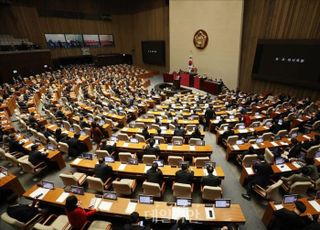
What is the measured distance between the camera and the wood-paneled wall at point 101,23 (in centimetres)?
2264

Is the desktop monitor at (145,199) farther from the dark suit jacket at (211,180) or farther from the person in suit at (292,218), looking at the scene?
the person in suit at (292,218)

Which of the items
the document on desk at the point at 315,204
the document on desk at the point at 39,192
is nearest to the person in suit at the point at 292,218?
the document on desk at the point at 315,204

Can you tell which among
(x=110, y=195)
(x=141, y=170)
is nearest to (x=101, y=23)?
(x=141, y=170)

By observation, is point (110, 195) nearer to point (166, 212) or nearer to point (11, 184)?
point (166, 212)

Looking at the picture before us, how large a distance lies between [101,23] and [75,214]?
31084mm

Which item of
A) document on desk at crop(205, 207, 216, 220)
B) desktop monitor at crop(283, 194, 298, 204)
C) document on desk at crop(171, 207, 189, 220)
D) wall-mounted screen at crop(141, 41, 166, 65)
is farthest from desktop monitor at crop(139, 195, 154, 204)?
wall-mounted screen at crop(141, 41, 166, 65)

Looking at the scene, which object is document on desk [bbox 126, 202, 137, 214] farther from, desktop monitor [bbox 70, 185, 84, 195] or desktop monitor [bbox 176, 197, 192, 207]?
desktop monitor [bbox 70, 185, 84, 195]

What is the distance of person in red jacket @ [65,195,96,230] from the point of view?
4.02 meters

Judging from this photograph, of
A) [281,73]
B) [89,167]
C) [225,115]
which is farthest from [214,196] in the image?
[281,73]

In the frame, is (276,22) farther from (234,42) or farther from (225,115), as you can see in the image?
(225,115)

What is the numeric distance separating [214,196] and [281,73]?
1348 centimetres

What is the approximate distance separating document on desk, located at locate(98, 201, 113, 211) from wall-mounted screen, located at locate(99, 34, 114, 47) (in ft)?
97.5

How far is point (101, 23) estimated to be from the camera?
29516 millimetres

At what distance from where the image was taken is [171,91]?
62.3 feet
